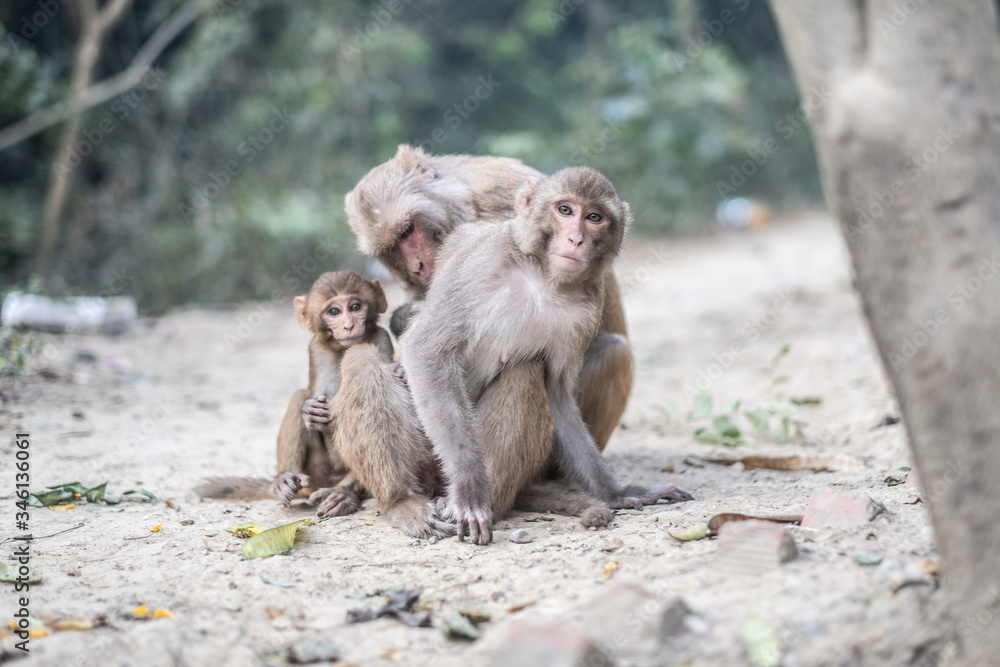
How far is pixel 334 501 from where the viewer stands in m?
4.64

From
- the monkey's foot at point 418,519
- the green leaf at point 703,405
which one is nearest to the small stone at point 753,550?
the monkey's foot at point 418,519

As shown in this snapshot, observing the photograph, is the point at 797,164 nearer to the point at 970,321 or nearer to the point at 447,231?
the point at 447,231

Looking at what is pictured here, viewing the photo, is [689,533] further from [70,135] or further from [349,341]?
[70,135]

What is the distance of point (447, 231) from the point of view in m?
5.48

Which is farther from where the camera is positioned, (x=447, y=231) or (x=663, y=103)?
(x=663, y=103)

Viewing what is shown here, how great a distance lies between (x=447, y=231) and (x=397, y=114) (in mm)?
10584

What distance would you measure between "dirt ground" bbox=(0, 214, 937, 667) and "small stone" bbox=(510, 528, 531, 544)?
1.6 inches

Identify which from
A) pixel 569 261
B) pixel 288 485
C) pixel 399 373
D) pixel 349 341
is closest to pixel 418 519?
pixel 399 373

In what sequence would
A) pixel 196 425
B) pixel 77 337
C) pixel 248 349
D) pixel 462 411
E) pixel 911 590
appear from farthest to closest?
pixel 248 349 < pixel 77 337 < pixel 196 425 < pixel 462 411 < pixel 911 590

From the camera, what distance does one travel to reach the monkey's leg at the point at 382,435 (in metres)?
4.30

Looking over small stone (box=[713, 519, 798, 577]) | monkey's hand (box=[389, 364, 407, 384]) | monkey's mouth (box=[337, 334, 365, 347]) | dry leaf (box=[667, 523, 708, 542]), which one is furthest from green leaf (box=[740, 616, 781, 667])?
monkey's mouth (box=[337, 334, 365, 347])

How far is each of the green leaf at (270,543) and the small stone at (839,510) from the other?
7.20 feet

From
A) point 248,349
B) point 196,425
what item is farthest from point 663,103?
point 196,425

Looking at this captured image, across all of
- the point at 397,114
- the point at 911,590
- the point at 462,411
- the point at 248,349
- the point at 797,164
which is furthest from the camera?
the point at 797,164
